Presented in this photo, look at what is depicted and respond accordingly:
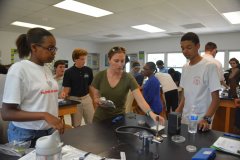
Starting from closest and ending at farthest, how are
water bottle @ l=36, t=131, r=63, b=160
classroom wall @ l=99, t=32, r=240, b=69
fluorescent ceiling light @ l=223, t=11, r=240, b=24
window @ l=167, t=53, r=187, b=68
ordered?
1. water bottle @ l=36, t=131, r=63, b=160
2. fluorescent ceiling light @ l=223, t=11, r=240, b=24
3. classroom wall @ l=99, t=32, r=240, b=69
4. window @ l=167, t=53, r=187, b=68

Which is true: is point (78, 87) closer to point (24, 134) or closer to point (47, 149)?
point (24, 134)

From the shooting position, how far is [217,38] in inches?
259

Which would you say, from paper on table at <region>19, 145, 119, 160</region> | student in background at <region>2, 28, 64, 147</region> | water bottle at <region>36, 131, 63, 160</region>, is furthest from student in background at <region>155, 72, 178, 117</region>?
water bottle at <region>36, 131, 63, 160</region>

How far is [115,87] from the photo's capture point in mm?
1661

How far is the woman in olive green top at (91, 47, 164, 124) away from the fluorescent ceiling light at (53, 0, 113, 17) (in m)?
2.50

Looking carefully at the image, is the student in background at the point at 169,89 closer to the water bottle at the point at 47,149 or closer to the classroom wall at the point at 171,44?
the water bottle at the point at 47,149

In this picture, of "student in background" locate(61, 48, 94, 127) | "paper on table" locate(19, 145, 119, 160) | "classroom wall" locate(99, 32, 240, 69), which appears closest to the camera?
"paper on table" locate(19, 145, 119, 160)

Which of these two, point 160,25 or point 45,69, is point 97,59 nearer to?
point 160,25

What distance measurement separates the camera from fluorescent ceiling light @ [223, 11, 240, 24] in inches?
167

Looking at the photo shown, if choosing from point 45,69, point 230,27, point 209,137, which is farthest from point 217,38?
point 45,69

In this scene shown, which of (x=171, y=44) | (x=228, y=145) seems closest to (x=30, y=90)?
(x=228, y=145)

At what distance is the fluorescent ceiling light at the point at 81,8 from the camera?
149 inches

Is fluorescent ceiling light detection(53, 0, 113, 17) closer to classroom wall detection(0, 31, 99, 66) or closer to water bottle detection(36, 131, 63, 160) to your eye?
classroom wall detection(0, 31, 99, 66)

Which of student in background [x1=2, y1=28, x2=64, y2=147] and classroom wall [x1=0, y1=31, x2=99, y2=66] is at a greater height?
classroom wall [x1=0, y1=31, x2=99, y2=66]
